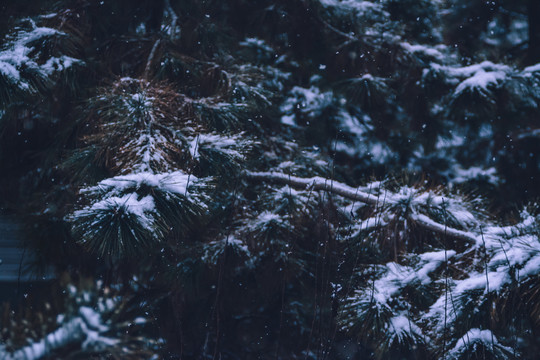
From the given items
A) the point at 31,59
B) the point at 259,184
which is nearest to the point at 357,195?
the point at 259,184

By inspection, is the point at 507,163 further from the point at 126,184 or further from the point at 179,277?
the point at 126,184

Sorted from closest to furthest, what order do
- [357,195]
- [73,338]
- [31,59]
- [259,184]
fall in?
[73,338] < [31,59] < [357,195] < [259,184]

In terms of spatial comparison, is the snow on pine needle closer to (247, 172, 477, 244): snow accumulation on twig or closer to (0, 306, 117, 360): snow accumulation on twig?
(247, 172, 477, 244): snow accumulation on twig

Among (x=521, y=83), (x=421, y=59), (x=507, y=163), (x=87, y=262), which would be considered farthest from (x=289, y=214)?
(x=507, y=163)

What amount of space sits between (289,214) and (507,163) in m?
3.35

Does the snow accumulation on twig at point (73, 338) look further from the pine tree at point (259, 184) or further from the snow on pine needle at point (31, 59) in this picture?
the snow on pine needle at point (31, 59)

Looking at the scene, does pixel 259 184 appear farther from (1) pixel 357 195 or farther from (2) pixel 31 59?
(2) pixel 31 59

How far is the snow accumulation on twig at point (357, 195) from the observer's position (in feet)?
6.18

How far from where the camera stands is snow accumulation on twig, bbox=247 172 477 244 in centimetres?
188

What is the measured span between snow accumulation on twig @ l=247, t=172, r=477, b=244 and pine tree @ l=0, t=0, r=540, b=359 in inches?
0.5

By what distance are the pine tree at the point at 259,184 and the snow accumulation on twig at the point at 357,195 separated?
1 cm

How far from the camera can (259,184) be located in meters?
2.74

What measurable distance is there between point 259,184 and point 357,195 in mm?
789

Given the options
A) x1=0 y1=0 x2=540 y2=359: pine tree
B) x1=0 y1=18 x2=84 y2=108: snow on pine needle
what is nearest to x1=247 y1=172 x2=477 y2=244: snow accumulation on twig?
x1=0 y1=0 x2=540 y2=359: pine tree
